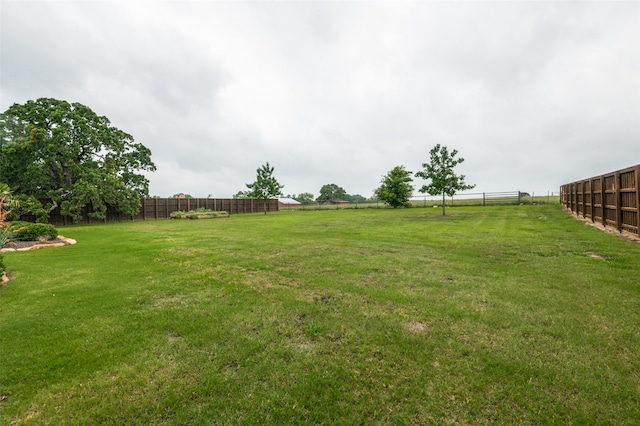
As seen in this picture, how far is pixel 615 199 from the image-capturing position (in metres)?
7.92

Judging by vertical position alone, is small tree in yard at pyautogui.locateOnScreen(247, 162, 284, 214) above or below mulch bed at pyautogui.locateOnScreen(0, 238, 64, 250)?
above

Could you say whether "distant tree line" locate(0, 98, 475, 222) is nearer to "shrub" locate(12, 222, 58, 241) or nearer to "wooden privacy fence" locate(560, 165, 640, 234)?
"wooden privacy fence" locate(560, 165, 640, 234)

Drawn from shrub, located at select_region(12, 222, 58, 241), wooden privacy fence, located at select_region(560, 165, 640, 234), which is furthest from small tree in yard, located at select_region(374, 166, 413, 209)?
shrub, located at select_region(12, 222, 58, 241)

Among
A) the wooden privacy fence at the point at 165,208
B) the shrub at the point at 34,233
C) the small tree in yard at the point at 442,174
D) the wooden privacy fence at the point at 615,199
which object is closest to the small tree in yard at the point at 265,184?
the wooden privacy fence at the point at 165,208

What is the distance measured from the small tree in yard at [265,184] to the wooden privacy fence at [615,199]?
83.4 ft

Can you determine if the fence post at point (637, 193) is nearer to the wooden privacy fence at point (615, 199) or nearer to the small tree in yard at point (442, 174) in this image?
the wooden privacy fence at point (615, 199)

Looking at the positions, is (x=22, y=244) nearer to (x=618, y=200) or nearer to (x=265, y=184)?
(x=618, y=200)

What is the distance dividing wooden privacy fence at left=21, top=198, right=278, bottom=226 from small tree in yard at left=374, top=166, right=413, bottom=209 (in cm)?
1552

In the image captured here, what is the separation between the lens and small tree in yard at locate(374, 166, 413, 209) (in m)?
30.7

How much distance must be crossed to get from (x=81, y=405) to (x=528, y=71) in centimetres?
1826

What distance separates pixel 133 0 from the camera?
9.71m

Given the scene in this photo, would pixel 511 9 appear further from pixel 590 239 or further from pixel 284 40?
pixel 284 40

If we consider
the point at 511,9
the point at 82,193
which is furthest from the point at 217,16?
the point at 82,193

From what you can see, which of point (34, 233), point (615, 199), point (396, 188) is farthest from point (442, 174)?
point (34, 233)
